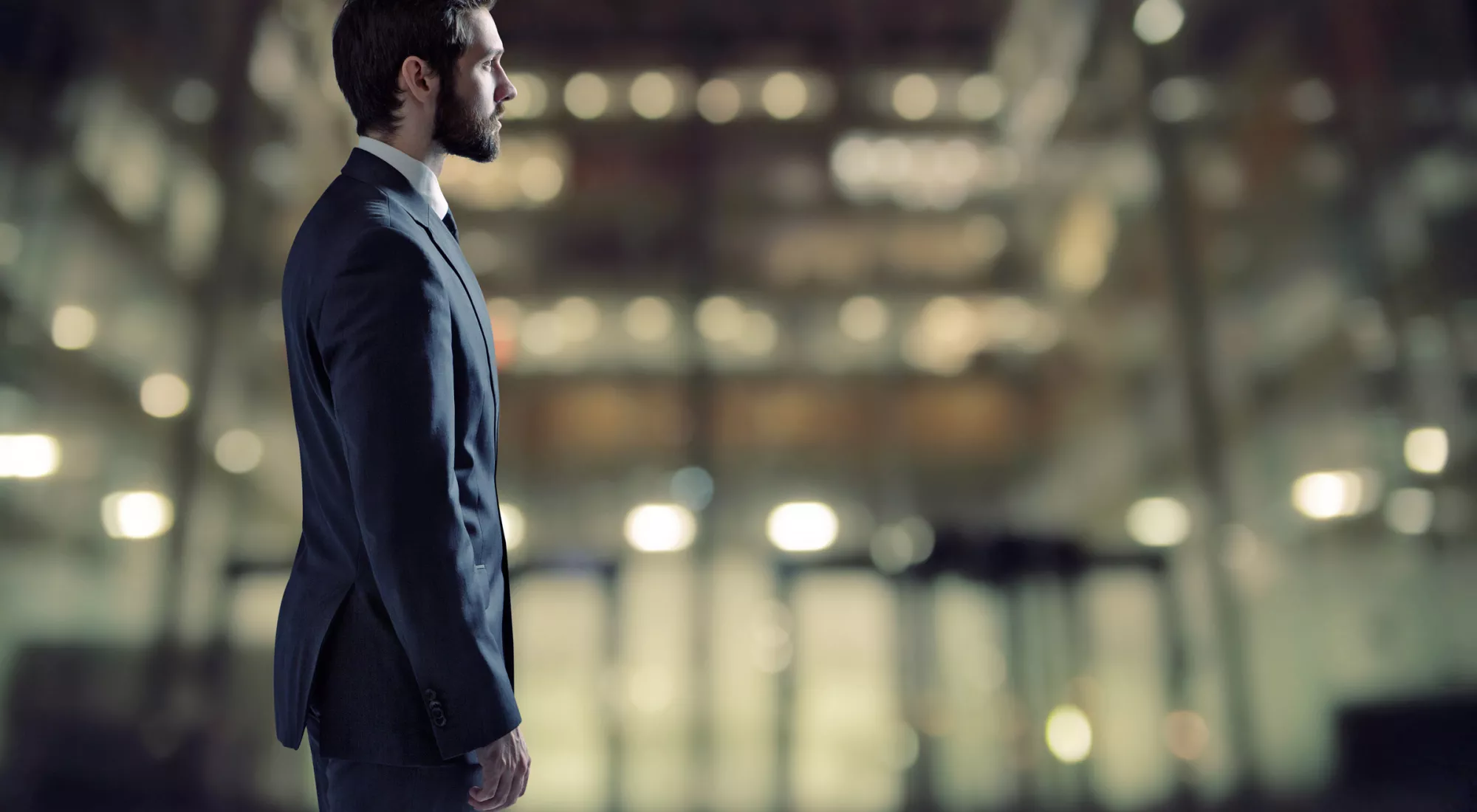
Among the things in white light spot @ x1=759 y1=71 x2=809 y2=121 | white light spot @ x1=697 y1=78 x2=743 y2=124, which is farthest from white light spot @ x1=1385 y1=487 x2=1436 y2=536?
white light spot @ x1=697 y1=78 x2=743 y2=124

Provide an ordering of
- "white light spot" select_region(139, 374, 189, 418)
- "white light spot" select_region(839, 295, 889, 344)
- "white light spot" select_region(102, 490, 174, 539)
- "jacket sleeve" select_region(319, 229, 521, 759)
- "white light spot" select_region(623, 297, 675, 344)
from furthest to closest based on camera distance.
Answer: "white light spot" select_region(839, 295, 889, 344), "white light spot" select_region(623, 297, 675, 344), "white light spot" select_region(139, 374, 189, 418), "white light spot" select_region(102, 490, 174, 539), "jacket sleeve" select_region(319, 229, 521, 759)

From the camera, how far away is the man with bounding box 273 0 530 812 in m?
0.72

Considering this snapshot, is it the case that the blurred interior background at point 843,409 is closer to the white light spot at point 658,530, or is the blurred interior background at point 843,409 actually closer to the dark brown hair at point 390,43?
the white light spot at point 658,530

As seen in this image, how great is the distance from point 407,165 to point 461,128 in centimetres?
6

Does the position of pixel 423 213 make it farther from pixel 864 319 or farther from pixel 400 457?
pixel 864 319

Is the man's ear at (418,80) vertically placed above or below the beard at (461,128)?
above

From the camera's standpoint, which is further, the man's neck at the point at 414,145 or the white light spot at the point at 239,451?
the white light spot at the point at 239,451

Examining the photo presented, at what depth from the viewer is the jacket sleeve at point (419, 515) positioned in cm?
72

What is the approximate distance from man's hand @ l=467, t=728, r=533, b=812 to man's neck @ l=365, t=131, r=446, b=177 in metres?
0.51

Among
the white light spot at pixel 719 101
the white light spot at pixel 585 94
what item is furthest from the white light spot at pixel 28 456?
the white light spot at pixel 719 101

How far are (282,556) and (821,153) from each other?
178 inches

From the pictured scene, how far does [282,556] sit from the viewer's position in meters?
5.57

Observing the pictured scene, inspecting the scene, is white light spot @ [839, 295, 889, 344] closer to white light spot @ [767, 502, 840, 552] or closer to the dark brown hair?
white light spot @ [767, 502, 840, 552]

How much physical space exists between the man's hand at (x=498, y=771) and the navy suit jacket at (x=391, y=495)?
18 mm
